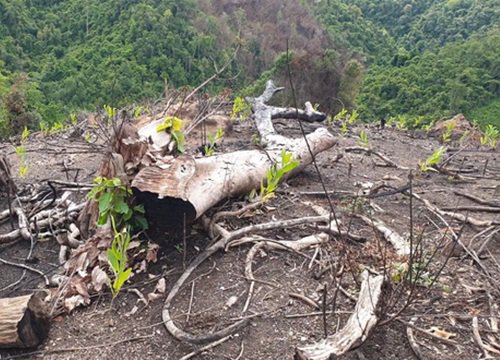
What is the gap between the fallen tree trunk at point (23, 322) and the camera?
2.09 metres

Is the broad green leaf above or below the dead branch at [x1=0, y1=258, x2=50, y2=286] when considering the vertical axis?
above

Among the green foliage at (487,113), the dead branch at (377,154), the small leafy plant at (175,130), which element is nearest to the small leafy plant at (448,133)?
the dead branch at (377,154)

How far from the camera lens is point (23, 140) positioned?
6855 mm

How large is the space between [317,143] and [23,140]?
469 cm

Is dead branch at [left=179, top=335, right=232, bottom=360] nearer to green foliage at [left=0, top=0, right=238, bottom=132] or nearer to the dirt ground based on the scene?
the dirt ground

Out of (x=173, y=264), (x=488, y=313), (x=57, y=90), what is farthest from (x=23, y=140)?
(x=57, y=90)

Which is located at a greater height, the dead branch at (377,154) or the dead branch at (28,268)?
the dead branch at (28,268)

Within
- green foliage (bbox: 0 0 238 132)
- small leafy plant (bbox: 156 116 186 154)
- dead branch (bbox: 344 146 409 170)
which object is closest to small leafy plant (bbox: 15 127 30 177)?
small leafy plant (bbox: 156 116 186 154)

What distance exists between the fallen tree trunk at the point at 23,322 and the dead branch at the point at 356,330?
127cm

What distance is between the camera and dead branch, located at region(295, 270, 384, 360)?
1.76 meters

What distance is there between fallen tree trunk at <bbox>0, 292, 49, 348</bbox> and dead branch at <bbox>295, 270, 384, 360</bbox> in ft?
4.18

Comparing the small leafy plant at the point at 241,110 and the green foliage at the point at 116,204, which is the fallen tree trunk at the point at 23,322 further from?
the small leafy plant at the point at 241,110

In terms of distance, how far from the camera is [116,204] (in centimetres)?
264

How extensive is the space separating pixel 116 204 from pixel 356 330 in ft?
4.92
